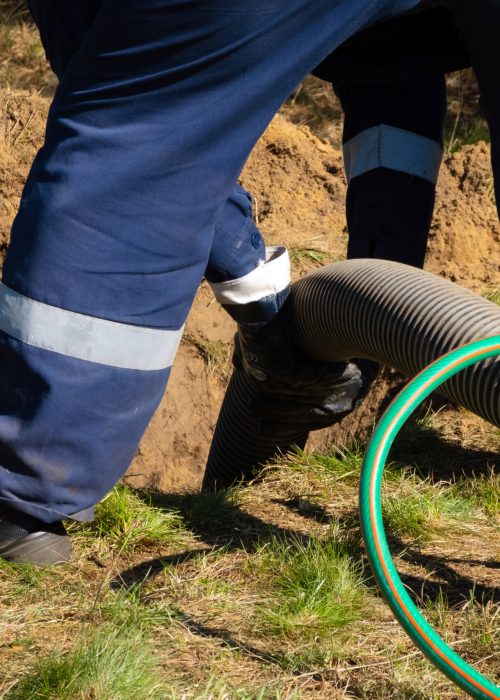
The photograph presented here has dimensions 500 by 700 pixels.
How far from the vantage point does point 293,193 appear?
4.19m

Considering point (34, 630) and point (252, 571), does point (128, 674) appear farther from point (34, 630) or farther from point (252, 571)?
point (252, 571)

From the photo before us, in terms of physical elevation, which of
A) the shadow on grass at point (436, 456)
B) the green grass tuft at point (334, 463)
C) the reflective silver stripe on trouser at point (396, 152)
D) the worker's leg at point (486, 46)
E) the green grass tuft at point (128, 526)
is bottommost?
the shadow on grass at point (436, 456)

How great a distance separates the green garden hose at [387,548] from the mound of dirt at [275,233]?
205cm

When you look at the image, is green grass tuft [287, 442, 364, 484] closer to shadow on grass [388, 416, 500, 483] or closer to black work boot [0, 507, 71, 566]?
shadow on grass [388, 416, 500, 483]

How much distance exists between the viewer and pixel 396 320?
2.12 m

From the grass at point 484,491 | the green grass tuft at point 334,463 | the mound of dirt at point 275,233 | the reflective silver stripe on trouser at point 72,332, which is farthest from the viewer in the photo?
the mound of dirt at point 275,233

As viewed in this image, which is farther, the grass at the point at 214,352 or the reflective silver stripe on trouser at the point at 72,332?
the grass at the point at 214,352

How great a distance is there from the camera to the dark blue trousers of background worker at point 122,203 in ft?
5.49

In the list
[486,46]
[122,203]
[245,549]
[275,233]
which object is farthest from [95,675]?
[275,233]

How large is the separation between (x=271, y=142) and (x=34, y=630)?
9.43 feet

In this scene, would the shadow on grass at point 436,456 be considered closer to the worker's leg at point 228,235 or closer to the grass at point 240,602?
the grass at point 240,602

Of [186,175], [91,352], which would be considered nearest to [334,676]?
[91,352]

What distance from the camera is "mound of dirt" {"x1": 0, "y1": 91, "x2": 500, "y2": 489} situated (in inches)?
151

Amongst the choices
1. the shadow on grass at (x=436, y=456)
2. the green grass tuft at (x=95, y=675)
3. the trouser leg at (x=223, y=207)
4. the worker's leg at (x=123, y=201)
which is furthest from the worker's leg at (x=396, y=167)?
the green grass tuft at (x=95, y=675)
